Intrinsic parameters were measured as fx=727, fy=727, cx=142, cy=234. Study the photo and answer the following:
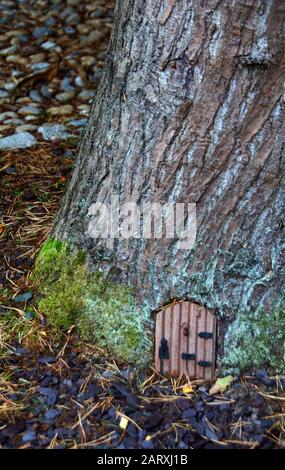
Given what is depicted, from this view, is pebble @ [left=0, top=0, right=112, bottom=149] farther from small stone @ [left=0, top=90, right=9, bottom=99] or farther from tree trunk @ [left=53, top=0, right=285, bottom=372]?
tree trunk @ [left=53, top=0, right=285, bottom=372]

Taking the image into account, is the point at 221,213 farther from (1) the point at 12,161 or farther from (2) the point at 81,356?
(1) the point at 12,161

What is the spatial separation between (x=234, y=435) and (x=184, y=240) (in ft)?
2.17

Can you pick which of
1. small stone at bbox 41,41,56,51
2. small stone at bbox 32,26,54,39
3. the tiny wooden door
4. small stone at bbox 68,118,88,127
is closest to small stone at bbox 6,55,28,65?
small stone at bbox 41,41,56,51

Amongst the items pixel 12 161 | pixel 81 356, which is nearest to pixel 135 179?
pixel 81 356

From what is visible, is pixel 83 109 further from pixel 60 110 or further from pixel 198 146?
pixel 198 146

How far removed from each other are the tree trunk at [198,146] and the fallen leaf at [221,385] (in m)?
0.22

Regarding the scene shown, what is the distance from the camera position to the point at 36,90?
4.59 metres

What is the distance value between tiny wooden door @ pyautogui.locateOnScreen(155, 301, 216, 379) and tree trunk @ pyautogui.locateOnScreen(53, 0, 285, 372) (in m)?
0.04

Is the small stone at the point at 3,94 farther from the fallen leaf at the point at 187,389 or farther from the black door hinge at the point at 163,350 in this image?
the fallen leaf at the point at 187,389

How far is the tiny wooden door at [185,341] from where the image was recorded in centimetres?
255

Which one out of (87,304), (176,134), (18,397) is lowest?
(18,397)

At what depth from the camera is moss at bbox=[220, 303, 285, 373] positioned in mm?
2549

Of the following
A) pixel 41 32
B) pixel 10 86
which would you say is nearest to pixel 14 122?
pixel 10 86

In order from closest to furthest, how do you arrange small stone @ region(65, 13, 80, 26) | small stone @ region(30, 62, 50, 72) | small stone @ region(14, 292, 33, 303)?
small stone @ region(14, 292, 33, 303) < small stone @ region(30, 62, 50, 72) < small stone @ region(65, 13, 80, 26)
